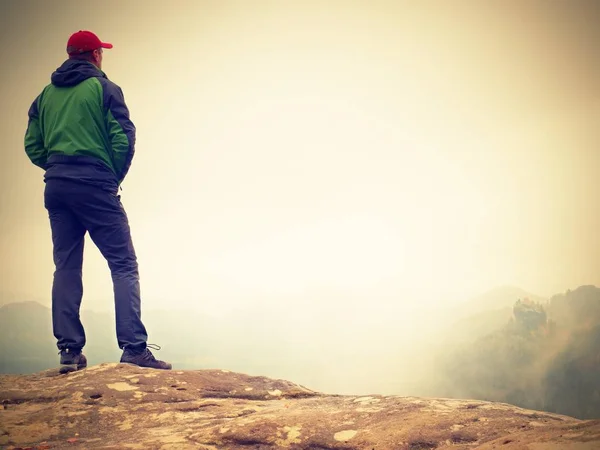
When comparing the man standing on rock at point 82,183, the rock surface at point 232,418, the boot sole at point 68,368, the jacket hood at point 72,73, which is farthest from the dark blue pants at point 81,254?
the jacket hood at point 72,73

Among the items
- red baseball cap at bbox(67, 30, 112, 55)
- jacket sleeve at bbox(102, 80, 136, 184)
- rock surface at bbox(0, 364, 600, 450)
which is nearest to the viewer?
rock surface at bbox(0, 364, 600, 450)

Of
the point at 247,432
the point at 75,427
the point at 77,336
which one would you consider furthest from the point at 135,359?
the point at 247,432

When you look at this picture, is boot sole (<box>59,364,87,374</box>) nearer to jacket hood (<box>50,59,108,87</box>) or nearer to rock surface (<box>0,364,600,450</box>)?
rock surface (<box>0,364,600,450</box>)

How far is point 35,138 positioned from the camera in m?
4.13

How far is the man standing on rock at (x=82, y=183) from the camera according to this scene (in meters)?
3.89

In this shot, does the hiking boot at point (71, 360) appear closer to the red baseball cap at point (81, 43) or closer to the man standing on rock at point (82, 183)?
the man standing on rock at point (82, 183)

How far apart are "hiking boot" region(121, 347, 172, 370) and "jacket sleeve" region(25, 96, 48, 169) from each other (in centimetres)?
177

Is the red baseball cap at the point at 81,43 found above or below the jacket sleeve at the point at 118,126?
above

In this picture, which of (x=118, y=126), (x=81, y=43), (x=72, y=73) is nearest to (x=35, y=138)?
(x=72, y=73)

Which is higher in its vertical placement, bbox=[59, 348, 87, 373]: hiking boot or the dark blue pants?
the dark blue pants

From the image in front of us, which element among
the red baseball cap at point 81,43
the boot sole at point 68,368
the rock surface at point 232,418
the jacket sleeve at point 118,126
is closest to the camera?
the rock surface at point 232,418

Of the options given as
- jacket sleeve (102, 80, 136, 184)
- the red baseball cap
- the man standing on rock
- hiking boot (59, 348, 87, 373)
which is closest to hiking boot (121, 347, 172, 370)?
the man standing on rock

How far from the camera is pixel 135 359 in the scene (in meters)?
4.03

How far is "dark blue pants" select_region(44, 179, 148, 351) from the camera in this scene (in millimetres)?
3900
